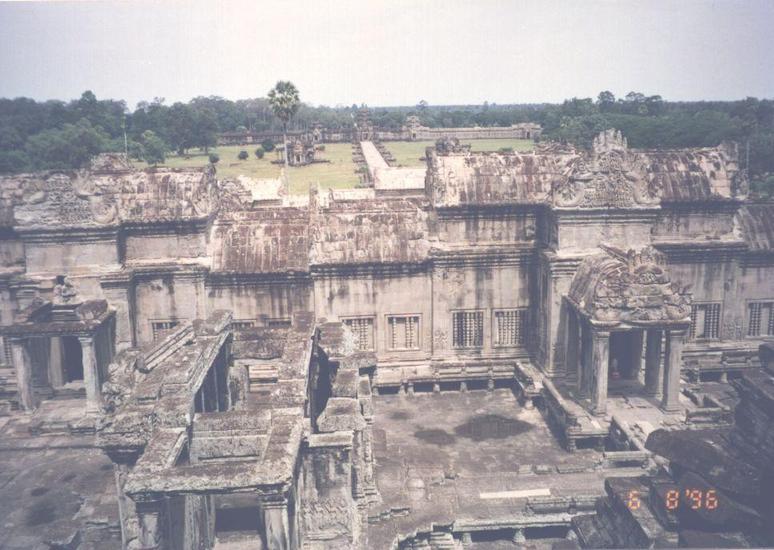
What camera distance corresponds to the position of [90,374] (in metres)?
24.1

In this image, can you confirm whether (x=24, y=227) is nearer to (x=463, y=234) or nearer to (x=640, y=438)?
(x=463, y=234)

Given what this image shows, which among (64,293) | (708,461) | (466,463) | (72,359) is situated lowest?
(466,463)

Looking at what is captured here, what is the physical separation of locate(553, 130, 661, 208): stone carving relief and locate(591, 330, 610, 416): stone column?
5.21m

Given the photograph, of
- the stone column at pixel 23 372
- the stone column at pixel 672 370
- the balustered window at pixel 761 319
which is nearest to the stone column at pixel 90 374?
the stone column at pixel 23 372

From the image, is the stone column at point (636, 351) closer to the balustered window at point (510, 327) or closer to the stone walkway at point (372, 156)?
the balustered window at point (510, 327)

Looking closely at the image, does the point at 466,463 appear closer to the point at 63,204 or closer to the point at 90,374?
the point at 90,374

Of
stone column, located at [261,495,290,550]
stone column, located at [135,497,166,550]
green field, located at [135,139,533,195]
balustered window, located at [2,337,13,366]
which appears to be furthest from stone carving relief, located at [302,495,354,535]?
green field, located at [135,139,533,195]

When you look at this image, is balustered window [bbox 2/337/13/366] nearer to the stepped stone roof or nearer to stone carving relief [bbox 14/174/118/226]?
stone carving relief [bbox 14/174/118/226]

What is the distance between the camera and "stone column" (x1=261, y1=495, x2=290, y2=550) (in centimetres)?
1205

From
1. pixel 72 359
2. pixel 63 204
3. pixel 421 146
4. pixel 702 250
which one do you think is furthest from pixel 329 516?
pixel 421 146

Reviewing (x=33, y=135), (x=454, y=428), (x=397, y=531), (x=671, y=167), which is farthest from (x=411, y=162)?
(x=397, y=531)

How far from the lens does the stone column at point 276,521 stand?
1205 centimetres

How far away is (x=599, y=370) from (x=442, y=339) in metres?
6.69

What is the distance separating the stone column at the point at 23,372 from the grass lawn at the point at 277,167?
52.7m
